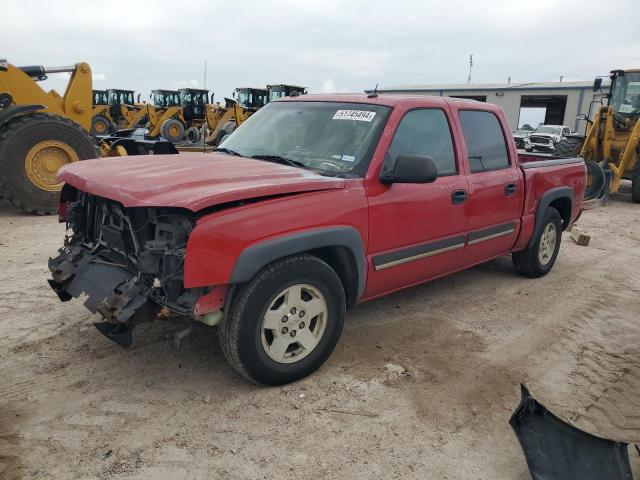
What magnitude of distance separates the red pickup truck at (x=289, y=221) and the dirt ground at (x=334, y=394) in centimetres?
42

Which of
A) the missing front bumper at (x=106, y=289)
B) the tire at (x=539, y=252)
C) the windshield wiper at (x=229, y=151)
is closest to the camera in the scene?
the missing front bumper at (x=106, y=289)

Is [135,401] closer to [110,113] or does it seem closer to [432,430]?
[432,430]

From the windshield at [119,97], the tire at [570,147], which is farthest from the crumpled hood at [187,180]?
the windshield at [119,97]

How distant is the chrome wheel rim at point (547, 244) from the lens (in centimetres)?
572

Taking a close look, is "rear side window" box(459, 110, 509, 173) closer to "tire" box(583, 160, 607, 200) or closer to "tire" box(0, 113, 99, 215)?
"tire" box(0, 113, 99, 215)

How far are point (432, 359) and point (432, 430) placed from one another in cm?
88

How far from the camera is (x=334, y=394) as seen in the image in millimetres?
3254

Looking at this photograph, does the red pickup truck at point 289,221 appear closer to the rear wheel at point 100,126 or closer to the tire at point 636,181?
the tire at point 636,181

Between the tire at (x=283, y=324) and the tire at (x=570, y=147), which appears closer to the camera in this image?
the tire at (x=283, y=324)

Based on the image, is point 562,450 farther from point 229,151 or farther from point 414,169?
point 229,151

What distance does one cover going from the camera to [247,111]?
22781mm

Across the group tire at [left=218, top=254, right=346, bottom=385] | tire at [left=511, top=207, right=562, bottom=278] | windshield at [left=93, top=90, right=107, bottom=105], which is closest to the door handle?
tire at [left=218, top=254, right=346, bottom=385]

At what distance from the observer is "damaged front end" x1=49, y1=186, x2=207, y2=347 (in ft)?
9.34

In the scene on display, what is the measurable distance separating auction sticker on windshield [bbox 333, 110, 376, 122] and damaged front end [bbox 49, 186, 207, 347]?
1.61 meters
